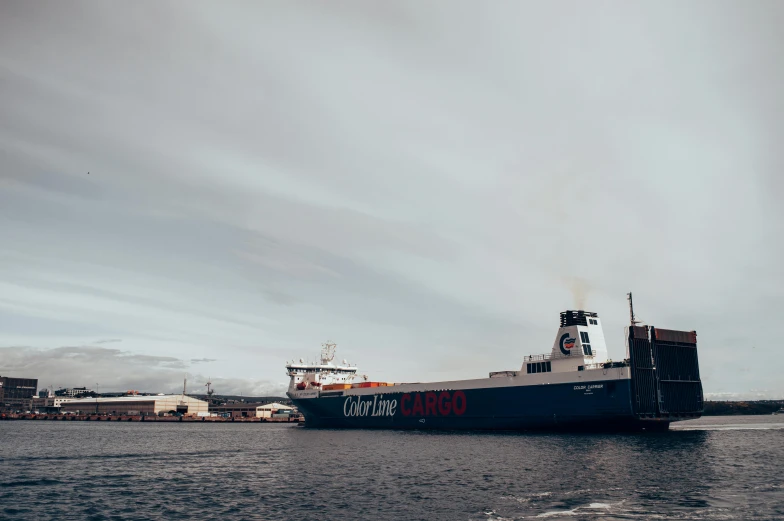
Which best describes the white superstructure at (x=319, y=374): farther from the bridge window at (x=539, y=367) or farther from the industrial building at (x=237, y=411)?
the industrial building at (x=237, y=411)

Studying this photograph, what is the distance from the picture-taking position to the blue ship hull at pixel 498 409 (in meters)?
49.0

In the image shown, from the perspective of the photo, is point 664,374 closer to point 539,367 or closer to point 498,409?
point 539,367

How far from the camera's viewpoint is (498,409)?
5659 centimetres

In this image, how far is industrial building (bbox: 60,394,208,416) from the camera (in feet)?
561

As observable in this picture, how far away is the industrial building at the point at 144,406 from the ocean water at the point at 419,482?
13317 centimetres

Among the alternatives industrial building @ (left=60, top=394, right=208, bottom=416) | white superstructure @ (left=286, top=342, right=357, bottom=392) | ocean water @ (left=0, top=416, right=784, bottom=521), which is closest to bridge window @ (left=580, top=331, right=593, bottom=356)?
ocean water @ (left=0, top=416, right=784, bottom=521)

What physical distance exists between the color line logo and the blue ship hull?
382 centimetres

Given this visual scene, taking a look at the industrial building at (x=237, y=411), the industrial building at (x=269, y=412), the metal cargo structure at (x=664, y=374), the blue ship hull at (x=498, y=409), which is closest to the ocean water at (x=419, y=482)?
the blue ship hull at (x=498, y=409)

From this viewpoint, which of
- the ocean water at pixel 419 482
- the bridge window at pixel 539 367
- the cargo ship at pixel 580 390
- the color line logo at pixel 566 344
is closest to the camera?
the ocean water at pixel 419 482

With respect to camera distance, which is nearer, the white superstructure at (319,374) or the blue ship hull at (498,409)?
the blue ship hull at (498,409)

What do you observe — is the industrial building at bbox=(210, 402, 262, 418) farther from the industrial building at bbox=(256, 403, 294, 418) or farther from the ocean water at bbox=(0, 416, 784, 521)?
the ocean water at bbox=(0, 416, 784, 521)

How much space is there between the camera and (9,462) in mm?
40469

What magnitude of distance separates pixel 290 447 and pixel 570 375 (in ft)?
88.0

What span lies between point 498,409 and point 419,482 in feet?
96.8
